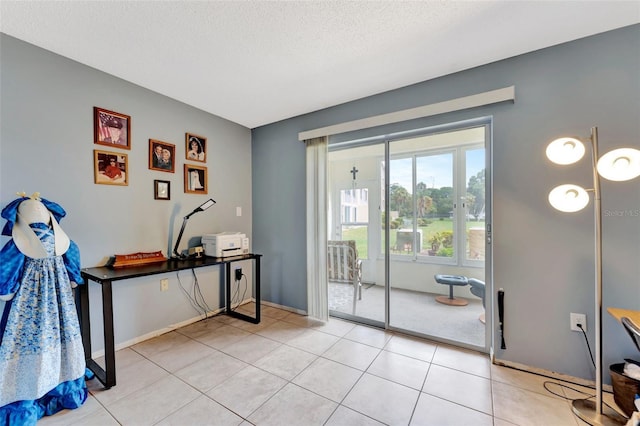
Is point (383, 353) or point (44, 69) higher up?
point (44, 69)

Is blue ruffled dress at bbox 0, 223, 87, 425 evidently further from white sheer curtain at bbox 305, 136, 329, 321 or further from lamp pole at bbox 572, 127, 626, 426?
lamp pole at bbox 572, 127, 626, 426

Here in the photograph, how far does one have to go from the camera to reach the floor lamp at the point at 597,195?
1.36m

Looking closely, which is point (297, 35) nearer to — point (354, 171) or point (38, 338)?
point (354, 171)

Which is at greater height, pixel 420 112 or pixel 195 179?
pixel 420 112

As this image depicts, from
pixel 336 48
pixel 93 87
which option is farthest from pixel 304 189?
pixel 93 87

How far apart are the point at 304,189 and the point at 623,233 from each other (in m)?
2.60

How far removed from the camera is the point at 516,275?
199cm

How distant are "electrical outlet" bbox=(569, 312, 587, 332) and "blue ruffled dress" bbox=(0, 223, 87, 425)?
10.7ft

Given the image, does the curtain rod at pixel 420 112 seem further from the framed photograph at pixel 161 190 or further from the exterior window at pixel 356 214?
the framed photograph at pixel 161 190

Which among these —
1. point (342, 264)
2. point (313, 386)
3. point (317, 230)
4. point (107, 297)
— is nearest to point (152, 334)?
point (107, 297)

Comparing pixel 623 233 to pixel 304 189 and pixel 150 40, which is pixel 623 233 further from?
pixel 150 40

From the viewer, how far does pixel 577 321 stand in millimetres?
1791

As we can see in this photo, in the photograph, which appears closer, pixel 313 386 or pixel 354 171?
A: pixel 313 386

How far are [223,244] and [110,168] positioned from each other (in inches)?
46.2
